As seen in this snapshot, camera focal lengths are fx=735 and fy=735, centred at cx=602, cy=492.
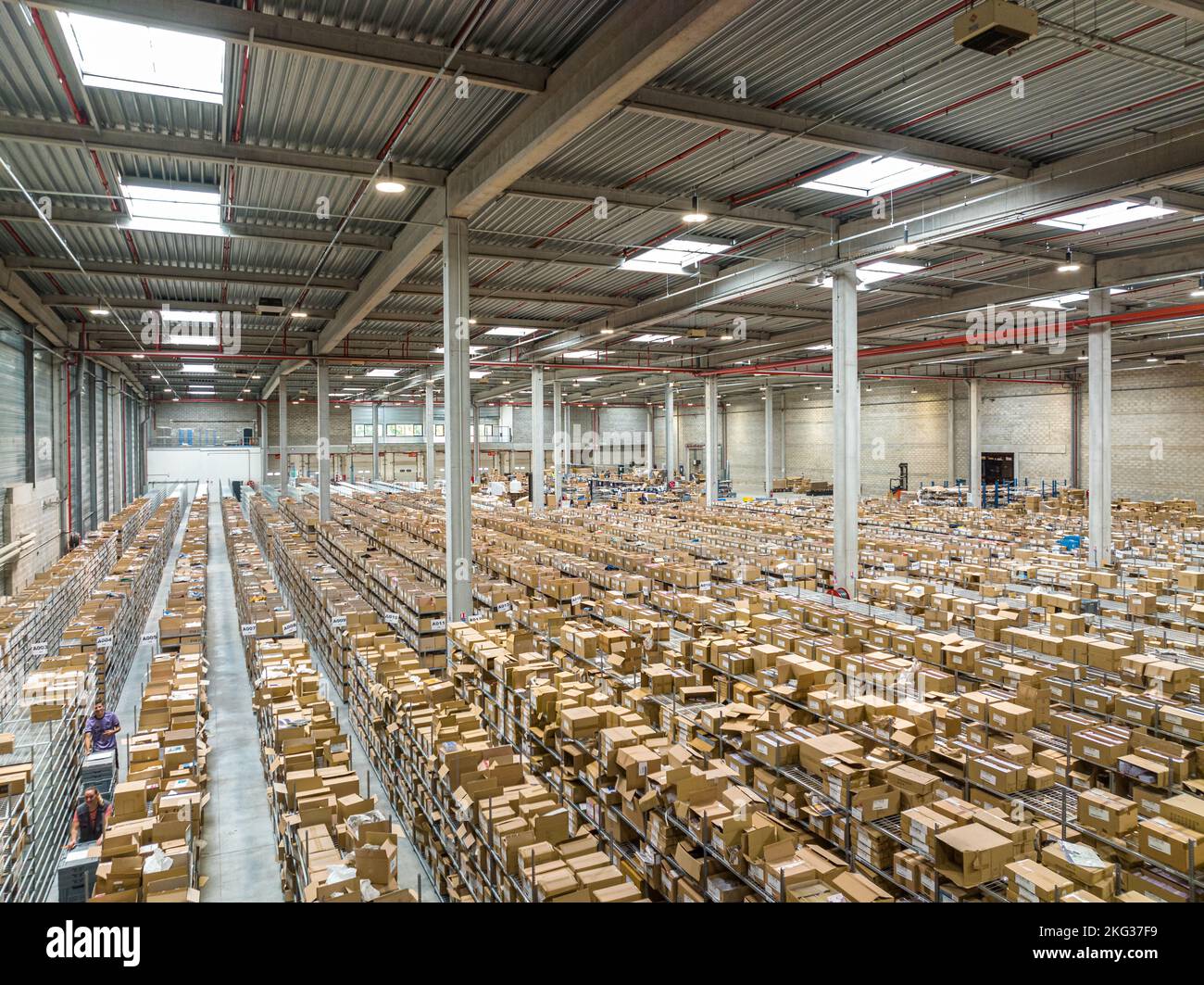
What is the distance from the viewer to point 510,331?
20.9 meters

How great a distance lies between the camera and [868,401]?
37.8 m

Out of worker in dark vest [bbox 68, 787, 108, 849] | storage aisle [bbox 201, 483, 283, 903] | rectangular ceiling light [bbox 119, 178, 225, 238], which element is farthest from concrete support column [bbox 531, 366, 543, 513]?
worker in dark vest [bbox 68, 787, 108, 849]

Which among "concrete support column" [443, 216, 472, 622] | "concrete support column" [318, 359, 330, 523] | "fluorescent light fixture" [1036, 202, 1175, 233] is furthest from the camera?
"concrete support column" [318, 359, 330, 523]

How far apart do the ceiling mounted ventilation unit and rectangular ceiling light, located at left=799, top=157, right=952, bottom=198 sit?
14.4ft

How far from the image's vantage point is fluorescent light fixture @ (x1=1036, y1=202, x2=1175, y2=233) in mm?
10164

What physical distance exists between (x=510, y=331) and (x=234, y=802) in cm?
1570

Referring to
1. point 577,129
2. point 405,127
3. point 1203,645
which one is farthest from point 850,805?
Result: point 405,127

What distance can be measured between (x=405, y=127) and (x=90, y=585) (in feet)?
35.0

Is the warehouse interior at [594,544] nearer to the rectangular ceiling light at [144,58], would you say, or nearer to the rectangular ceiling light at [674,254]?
the rectangular ceiling light at [144,58]

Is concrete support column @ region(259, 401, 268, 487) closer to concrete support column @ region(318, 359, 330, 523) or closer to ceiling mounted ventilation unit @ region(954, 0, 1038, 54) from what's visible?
concrete support column @ region(318, 359, 330, 523)

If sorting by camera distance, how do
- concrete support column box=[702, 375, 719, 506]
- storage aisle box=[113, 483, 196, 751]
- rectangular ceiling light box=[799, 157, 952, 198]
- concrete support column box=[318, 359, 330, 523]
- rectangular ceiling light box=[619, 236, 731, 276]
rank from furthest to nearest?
concrete support column box=[702, 375, 719, 506] < concrete support column box=[318, 359, 330, 523] < rectangular ceiling light box=[619, 236, 731, 276] < rectangular ceiling light box=[799, 157, 952, 198] < storage aisle box=[113, 483, 196, 751]

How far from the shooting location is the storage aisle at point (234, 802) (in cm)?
596

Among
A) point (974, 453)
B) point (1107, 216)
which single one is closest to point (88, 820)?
point (1107, 216)

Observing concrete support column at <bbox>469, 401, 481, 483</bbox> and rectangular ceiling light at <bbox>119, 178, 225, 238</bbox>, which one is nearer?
rectangular ceiling light at <bbox>119, 178, 225, 238</bbox>
